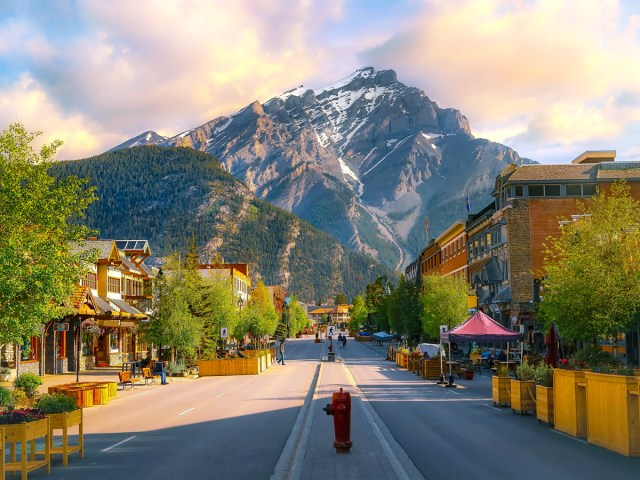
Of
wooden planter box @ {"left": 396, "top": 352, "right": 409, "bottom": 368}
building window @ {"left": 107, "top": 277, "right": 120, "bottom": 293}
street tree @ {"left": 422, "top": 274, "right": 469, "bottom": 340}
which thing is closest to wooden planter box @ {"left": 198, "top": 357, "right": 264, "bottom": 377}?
wooden planter box @ {"left": 396, "top": 352, "right": 409, "bottom": 368}

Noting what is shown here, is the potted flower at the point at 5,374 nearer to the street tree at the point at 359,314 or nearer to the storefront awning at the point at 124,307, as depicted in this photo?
the storefront awning at the point at 124,307

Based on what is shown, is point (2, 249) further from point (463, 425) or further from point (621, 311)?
point (621, 311)

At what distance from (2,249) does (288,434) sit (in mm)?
10350

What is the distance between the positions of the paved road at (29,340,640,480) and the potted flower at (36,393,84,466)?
0.30 meters

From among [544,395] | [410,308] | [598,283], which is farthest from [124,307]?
[544,395]

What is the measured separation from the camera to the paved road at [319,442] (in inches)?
503

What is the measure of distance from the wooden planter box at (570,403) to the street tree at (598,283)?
11077 millimetres

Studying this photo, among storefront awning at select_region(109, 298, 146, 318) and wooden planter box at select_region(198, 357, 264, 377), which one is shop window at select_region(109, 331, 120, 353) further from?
wooden planter box at select_region(198, 357, 264, 377)

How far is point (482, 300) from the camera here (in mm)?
65938

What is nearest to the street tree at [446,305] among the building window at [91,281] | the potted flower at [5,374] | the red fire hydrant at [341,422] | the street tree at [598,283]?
the building window at [91,281]

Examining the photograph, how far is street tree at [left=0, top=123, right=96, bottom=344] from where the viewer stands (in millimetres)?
21500

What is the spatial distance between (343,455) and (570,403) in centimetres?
646

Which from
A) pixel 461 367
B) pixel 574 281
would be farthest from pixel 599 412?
pixel 461 367

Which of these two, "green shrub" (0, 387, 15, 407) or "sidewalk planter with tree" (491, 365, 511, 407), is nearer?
"green shrub" (0, 387, 15, 407)
